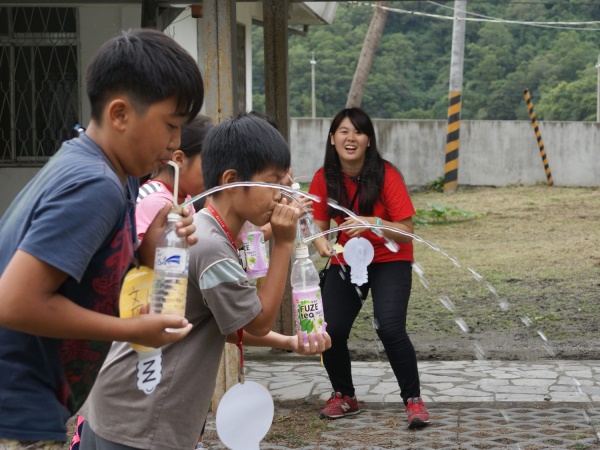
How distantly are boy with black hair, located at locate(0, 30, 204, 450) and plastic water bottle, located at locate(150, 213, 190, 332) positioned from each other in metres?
0.06

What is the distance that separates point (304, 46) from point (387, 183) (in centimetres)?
4041

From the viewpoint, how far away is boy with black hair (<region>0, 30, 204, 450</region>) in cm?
206

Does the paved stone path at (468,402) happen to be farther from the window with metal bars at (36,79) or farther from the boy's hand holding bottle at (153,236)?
the window with metal bars at (36,79)

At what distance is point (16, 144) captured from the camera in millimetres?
9445

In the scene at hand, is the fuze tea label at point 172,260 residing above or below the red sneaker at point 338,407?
above

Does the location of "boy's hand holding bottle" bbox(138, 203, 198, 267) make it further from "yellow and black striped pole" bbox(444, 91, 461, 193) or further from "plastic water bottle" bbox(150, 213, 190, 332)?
"yellow and black striped pole" bbox(444, 91, 461, 193)

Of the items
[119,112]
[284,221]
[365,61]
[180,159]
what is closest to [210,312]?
[284,221]

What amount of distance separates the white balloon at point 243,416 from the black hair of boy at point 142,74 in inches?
47.6

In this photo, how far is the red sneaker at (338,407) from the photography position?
592 centimetres

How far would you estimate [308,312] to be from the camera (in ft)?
11.0

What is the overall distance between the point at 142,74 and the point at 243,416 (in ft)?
4.63

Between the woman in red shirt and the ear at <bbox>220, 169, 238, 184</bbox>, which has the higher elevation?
the ear at <bbox>220, 169, 238, 184</bbox>

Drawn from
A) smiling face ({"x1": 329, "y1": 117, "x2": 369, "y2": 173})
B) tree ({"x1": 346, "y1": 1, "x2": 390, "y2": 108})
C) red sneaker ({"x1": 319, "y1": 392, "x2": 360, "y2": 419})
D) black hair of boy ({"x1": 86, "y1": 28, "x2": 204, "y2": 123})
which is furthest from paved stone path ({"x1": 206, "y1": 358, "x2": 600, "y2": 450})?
tree ({"x1": 346, "y1": 1, "x2": 390, "y2": 108})

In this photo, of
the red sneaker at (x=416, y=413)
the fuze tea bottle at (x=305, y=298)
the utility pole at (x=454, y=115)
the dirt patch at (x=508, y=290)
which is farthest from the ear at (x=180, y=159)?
the utility pole at (x=454, y=115)
